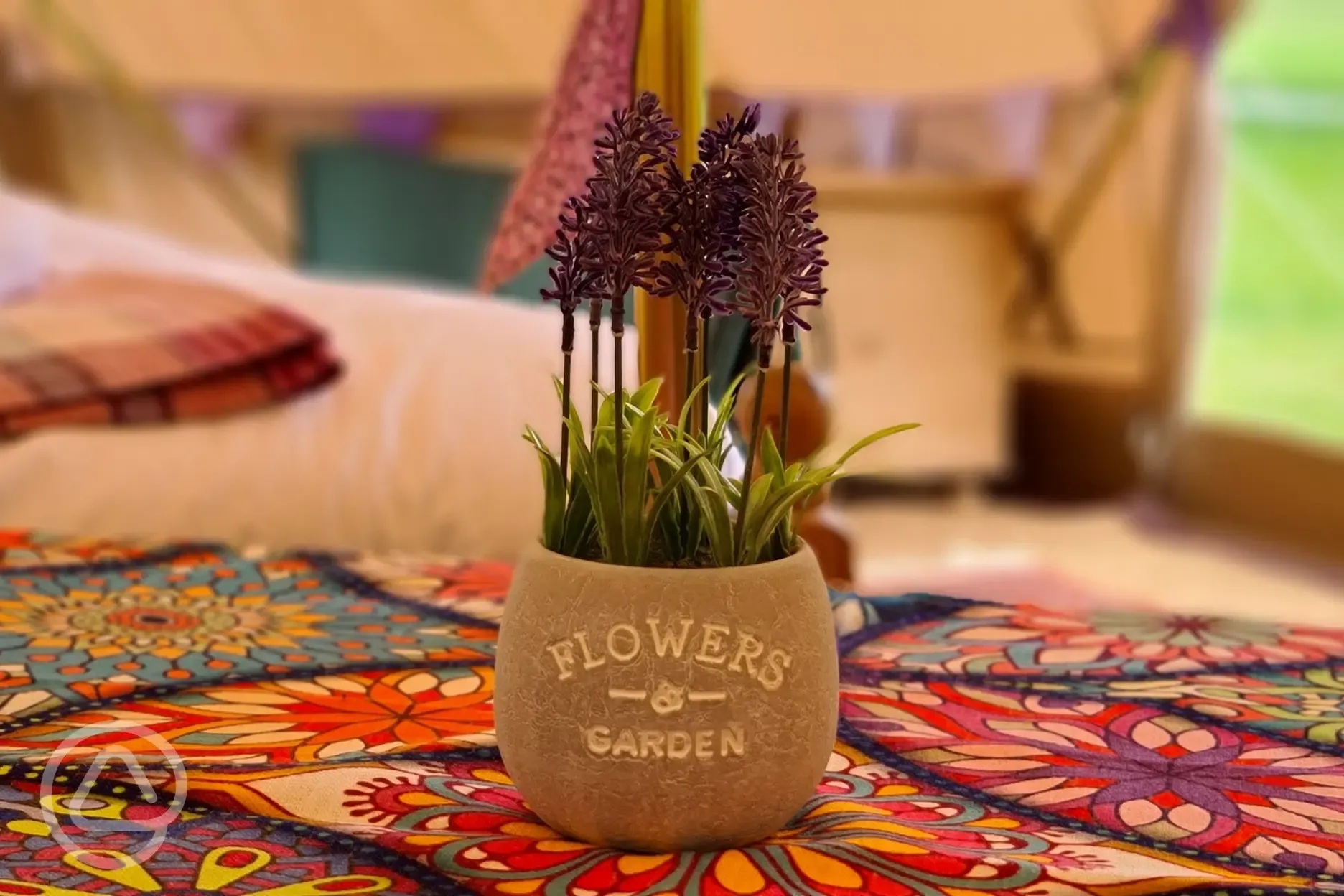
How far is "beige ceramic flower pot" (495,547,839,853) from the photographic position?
0.38m

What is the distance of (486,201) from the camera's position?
2609mm

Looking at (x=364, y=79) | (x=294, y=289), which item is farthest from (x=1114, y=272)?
(x=294, y=289)

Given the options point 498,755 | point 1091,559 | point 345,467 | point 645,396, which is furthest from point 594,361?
point 1091,559

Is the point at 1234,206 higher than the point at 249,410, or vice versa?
the point at 1234,206

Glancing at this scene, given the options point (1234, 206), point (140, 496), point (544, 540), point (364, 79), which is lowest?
point (140, 496)

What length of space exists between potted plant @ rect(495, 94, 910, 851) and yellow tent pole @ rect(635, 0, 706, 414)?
16cm

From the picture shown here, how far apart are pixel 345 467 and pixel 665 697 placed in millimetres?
756

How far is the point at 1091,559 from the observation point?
253 cm

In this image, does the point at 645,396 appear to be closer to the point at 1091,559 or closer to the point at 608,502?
the point at 608,502

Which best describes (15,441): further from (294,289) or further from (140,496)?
(294,289)

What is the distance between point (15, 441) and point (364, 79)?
1566mm
